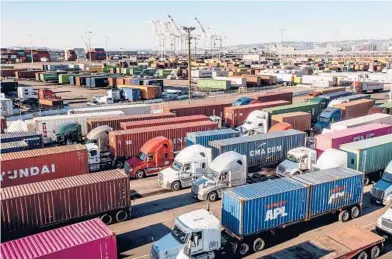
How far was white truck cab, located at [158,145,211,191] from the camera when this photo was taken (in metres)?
26.0

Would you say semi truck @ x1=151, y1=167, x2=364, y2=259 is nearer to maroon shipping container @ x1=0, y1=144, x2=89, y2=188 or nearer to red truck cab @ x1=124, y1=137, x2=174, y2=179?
red truck cab @ x1=124, y1=137, x2=174, y2=179

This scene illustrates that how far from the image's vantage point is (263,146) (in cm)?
2864

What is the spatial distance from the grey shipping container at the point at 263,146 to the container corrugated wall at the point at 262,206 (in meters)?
8.65

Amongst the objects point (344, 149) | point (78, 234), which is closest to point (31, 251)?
point (78, 234)

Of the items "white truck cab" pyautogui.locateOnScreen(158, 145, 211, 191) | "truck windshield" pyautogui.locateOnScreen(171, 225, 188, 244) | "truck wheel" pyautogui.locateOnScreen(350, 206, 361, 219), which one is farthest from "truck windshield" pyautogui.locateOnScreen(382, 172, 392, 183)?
"truck windshield" pyautogui.locateOnScreen(171, 225, 188, 244)

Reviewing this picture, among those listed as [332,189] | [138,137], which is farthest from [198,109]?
[332,189]

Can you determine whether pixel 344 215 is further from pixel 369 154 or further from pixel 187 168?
pixel 187 168

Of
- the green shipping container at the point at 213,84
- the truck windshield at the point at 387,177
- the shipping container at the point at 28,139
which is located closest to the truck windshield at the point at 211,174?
the truck windshield at the point at 387,177

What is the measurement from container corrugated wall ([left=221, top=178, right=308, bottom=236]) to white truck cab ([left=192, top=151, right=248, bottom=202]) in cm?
496

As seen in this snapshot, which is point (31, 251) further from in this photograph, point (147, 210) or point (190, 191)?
point (190, 191)

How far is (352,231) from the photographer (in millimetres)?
17234

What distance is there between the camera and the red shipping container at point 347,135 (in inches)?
1137

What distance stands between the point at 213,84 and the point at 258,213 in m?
72.0

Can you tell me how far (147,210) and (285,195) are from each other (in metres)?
9.93
